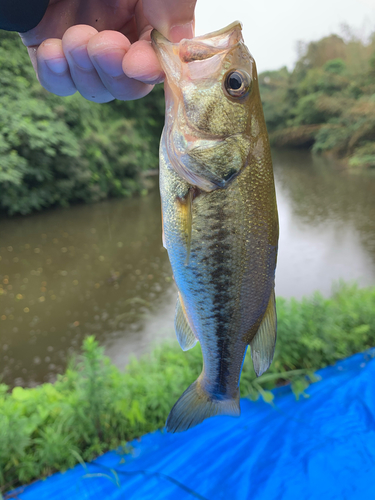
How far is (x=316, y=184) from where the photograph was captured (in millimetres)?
16078

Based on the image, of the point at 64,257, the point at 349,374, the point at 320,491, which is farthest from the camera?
the point at 64,257

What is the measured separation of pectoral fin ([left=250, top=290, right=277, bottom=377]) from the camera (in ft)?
3.95

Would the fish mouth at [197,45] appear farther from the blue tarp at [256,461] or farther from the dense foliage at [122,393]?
the blue tarp at [256,461]

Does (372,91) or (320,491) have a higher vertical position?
→ (372,91)

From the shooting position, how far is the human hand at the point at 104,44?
110 cm

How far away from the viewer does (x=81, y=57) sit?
1.21 metres

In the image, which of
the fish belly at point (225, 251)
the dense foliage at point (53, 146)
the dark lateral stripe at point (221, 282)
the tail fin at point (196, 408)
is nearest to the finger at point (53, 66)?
the fish belly at point (225, 251)

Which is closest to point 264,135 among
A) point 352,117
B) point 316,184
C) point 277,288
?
point 277,288

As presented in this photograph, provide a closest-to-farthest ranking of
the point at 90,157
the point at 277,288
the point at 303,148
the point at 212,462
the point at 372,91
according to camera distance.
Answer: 1. the point at 212,462
2. the point at 277,288
3. the point at 90,157
4. the point at 372,91
5. the point at 303,148

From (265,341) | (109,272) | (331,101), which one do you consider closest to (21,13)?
(265,341)

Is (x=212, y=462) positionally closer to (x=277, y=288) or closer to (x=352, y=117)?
(x=277, y=288)

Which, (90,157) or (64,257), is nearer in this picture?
(64,257)

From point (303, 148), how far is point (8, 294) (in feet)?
110

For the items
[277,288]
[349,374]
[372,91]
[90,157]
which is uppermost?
[372,91]
